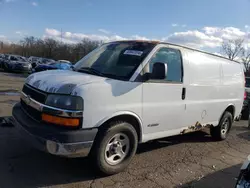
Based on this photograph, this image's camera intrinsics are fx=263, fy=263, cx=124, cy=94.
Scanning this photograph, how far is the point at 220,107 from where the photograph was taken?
6258 millimetres

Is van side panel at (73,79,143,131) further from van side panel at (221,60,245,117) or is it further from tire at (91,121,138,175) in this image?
van side panel at (221,60,245,117)

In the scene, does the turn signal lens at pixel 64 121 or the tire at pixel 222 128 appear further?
the tire at pixel 222 128

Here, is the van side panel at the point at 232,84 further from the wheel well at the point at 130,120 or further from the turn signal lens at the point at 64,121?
the turn signal lens at the point at 64,121

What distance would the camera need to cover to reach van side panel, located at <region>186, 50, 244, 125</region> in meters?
5.27

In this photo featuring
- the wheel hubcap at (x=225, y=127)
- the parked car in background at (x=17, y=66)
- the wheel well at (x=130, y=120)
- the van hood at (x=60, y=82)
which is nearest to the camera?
the van hood at (x=60, y=82)

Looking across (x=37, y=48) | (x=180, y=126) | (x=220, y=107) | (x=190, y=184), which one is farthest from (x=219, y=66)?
(x=37, y=48)

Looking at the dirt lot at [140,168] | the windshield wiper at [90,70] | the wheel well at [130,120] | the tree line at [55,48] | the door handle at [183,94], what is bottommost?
the dirt lot at [140,168]

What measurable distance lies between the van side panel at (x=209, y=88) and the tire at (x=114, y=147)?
1583mm

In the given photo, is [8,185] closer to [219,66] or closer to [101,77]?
[101,77]

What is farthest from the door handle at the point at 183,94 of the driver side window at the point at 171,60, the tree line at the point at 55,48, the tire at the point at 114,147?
the tree line at the point at 55,48

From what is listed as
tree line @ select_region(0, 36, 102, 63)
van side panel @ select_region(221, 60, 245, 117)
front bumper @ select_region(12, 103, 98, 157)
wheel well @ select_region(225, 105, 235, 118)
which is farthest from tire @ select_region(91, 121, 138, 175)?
tree line @ select_region(0, 36, 102, 63)

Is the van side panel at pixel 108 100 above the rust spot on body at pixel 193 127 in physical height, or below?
above

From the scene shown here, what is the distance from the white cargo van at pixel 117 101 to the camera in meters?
3.48

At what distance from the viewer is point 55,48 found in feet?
242
